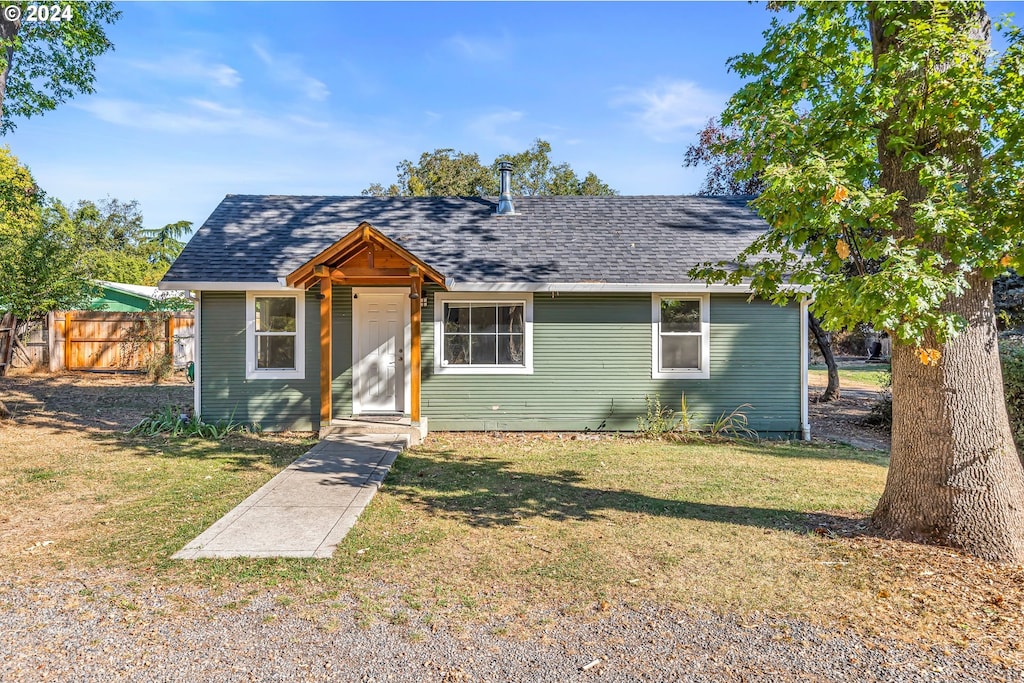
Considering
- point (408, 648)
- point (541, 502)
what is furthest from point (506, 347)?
point (408, 648)

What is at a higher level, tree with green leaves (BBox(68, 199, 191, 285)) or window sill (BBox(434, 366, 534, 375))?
tree with green leaves (BBox(68, 199, 191, 285))

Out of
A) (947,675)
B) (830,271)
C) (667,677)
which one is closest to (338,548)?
(667,677)

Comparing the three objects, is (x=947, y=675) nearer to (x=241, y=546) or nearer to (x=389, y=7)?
(x=241, y=546)

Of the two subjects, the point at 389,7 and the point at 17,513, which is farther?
the point at 389,7

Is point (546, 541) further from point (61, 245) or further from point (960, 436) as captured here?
point (61, 245)

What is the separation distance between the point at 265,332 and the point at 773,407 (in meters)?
8.88

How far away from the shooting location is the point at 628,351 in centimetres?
1016

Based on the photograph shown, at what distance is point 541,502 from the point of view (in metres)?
5.99

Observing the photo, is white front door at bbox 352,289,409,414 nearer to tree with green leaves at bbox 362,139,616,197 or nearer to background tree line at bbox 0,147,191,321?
background tree line at bbox 0,147,191,321

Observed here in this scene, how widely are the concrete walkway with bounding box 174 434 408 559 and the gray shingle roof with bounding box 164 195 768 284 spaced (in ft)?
11.3

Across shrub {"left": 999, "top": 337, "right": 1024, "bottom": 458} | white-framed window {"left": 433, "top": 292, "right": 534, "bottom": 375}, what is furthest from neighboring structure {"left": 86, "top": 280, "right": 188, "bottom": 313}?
shrub {"left": 999, "top": 337, "right": 1024, "bottom": 458}

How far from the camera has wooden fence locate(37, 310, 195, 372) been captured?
1883 centimetres

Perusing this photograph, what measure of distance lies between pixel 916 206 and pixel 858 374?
2072cm

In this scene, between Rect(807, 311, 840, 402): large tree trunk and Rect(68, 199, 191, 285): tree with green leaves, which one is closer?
Rect(807, 311, 840, 402): large tree trunk
